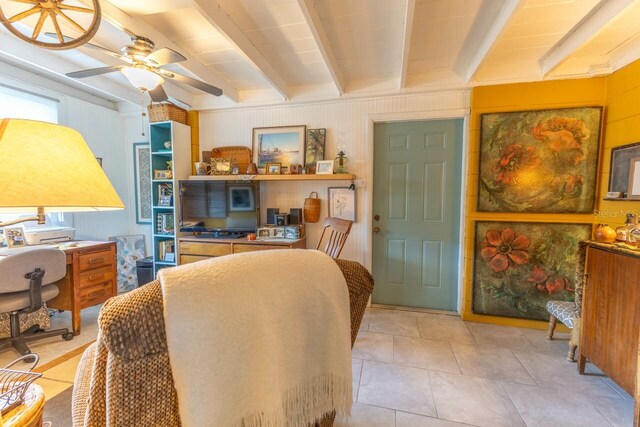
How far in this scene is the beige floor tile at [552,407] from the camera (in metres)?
1.50

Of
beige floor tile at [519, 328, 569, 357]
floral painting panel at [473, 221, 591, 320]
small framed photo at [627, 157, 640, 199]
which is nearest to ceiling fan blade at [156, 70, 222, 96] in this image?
floral painting panel at [473, 221, 591, 320]

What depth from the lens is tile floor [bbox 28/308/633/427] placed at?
5.03 ft

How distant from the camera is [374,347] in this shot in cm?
223

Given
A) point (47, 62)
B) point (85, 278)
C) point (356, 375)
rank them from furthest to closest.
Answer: point (85, 278), point (47, 62), point (356, 375)

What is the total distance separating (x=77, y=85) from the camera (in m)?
3.09

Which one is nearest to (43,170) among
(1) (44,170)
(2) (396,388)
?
(1) (44,170)

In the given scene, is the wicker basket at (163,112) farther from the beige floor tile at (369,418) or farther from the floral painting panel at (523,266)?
the floral painting panel at (523,266)

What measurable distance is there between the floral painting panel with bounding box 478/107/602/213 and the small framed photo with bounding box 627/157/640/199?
35 centimetres

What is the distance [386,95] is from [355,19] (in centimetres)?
107

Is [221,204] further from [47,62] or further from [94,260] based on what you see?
[47,62]

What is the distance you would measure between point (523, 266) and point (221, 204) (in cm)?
317

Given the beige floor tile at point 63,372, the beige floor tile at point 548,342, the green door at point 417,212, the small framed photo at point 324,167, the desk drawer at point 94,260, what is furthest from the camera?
the small framed photo at point 324,167

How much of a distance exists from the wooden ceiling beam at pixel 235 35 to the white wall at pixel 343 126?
0.49 metres

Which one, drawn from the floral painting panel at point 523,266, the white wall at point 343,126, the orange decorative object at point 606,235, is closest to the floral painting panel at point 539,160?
the floral painting panel at point 523,266
